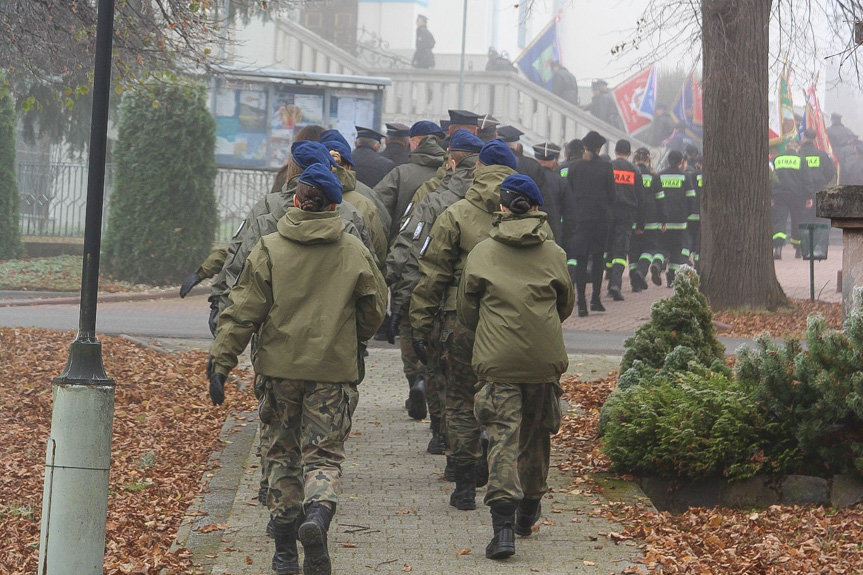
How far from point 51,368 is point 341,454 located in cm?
571

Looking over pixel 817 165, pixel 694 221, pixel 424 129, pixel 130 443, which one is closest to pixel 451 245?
pixel 424 129

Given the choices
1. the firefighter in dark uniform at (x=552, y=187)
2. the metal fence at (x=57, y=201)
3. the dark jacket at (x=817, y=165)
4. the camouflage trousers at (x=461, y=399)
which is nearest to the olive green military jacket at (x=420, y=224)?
the camouflage trousers at (x=461, y=399)

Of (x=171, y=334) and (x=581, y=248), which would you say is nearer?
(x=171, y=334)

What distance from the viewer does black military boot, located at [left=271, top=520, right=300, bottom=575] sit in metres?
5.50

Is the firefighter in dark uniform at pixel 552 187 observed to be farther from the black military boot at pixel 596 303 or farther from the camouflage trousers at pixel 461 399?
the camouflage trousers at pixel 461 399

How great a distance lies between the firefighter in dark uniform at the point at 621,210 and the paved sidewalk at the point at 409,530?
9.66 metres

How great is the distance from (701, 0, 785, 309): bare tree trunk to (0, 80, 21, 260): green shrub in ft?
34.5

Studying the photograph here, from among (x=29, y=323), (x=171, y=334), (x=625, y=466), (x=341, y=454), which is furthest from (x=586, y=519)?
(x=29, y=323)

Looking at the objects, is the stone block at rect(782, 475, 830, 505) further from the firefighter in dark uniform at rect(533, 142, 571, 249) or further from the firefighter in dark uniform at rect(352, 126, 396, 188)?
the firefighter in dark uniform at rect(533, 142, 571, 249)

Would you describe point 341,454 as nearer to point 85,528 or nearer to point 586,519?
point 85,528

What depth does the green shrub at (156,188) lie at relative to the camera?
58.9ft

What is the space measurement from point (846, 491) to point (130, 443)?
4593 mm

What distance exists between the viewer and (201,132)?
59.9 ft

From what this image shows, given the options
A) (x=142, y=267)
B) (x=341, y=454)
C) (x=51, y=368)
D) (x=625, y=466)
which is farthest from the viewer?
(x=142, y=267)
